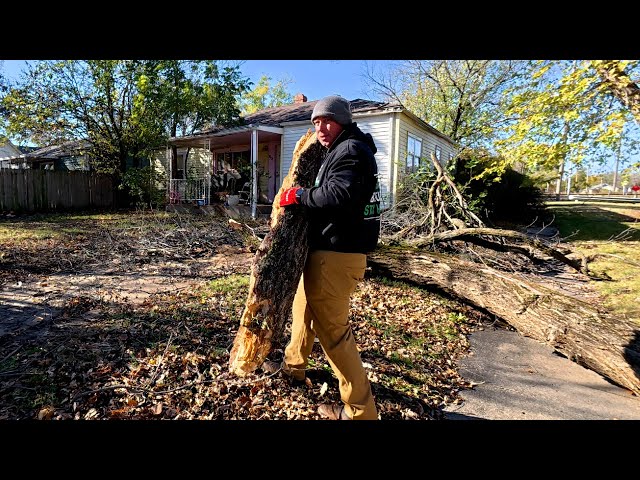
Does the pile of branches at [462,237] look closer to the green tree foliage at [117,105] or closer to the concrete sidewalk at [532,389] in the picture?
the concrete sidewalk at [532,389]

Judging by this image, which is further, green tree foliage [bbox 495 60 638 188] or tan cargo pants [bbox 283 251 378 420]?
green tree foliage [bbox 495 60 638 188]

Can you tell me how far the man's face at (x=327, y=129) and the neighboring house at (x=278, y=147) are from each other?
8.64m

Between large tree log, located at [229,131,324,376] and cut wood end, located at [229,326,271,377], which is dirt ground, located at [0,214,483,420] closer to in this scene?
cut wood end, located at [229,326,271,377]

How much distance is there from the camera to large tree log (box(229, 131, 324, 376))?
108 inches

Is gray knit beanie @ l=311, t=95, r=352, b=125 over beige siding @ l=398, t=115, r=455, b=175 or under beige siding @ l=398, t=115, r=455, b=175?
under

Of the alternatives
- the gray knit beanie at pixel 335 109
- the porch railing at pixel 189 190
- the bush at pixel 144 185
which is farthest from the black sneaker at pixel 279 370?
the bush at pixel 144 185

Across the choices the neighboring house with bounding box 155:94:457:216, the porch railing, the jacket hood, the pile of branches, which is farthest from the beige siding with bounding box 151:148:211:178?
the jacket hood

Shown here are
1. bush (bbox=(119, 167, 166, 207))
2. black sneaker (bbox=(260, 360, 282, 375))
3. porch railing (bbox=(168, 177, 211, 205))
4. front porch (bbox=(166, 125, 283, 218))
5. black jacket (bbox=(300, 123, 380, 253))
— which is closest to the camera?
black jacket (bbox=(300, 123, 380, 253))

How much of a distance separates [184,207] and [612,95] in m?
14.7

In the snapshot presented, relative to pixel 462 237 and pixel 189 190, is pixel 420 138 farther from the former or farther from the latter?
pixel 189 190

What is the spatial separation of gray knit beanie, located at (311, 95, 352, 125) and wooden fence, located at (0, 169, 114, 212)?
57.3 ft

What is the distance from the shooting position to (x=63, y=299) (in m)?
4.66
